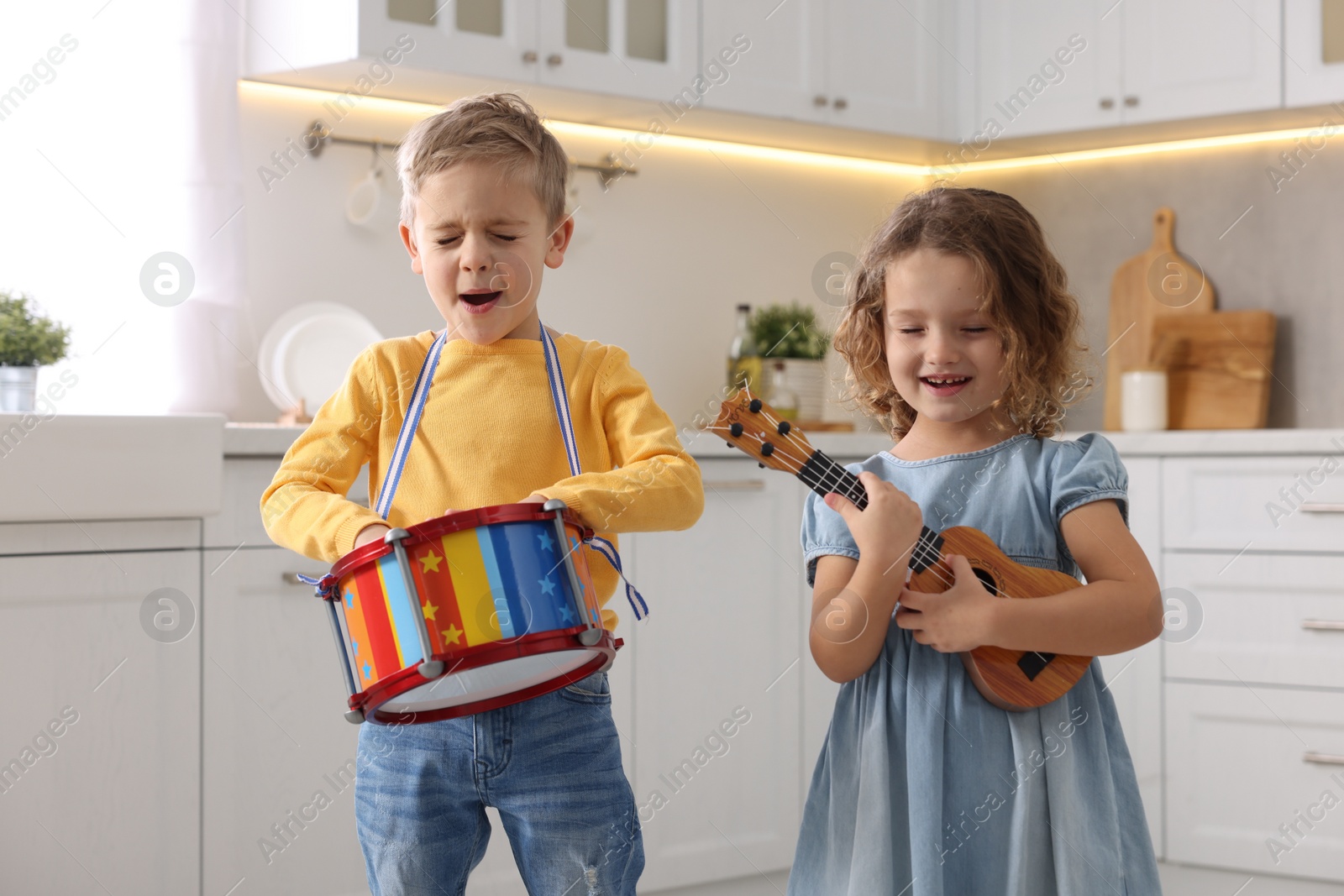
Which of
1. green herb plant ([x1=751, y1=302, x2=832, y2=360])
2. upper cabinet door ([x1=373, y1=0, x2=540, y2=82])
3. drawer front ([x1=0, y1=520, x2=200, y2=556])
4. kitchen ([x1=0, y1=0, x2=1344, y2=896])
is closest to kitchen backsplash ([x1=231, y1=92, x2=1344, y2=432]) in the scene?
kitchen ([x1=0, y1=0, x2=1344, y2=896])

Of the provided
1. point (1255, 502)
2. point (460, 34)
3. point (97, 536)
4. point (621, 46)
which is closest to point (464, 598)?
point (97, 536)

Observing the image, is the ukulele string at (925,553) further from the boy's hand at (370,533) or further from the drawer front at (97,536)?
the drawer front at (97,536)

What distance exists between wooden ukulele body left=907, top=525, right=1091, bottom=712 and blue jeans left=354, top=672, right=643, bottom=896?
13.1 inches

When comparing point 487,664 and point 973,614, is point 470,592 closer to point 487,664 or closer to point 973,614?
point 487,664

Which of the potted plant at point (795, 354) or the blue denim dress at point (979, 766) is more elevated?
the potted plant at point (795, 354)

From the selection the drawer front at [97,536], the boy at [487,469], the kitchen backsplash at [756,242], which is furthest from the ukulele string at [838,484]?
the kitchen backsplash at [756,242]

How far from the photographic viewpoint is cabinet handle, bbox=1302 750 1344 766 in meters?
2.53

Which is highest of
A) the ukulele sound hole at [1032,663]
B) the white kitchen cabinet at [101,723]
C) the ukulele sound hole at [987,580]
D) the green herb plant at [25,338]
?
the green herb plant at [25,338]

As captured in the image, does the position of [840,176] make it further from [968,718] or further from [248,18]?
[968,718]

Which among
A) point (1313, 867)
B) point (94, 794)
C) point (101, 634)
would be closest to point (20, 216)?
point (101, 634)

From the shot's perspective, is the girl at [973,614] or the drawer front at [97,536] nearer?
the girl at [973,614]

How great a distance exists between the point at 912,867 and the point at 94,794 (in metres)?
1.35

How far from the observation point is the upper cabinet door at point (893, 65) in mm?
3084

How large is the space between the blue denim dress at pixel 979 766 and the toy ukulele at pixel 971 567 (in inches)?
0.9
